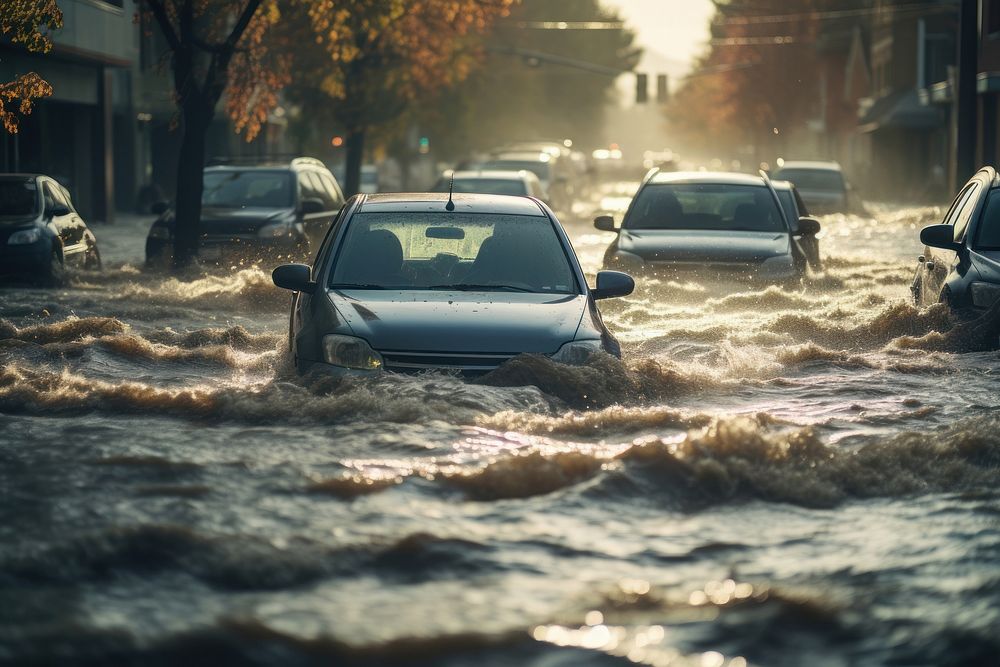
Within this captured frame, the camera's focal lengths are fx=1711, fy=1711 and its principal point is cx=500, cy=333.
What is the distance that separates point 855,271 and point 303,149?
2603 centimetres

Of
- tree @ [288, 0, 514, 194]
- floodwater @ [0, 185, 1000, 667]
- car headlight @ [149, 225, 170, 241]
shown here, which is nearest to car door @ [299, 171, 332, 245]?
car headlight @ [149, 225, 170, 241]

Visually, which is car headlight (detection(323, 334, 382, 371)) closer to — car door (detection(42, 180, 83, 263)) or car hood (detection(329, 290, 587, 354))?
car hood (detection(329, 290, 587, 354))

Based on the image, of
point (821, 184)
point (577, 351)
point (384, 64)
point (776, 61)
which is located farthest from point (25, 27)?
point (776, 61)

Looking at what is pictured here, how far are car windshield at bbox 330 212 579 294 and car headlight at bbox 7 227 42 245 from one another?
9.84m

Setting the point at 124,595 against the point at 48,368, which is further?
the point at 48,368

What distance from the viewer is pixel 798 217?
19.8 meters

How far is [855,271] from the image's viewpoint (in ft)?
71.0

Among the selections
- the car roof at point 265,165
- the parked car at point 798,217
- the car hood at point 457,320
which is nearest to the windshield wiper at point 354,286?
the car hood at point 457,320

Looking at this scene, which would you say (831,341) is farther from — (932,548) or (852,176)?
(852,176)

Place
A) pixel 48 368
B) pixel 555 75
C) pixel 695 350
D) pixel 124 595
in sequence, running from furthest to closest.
A: pixel 555 75 < pixel 695 350 < pixel 48 368 < pixel 124 595

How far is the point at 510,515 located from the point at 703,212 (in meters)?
10.4

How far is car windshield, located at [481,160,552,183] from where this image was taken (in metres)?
39.9

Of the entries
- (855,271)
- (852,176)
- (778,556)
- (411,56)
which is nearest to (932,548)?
(778,556)

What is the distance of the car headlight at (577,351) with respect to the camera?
902cm
